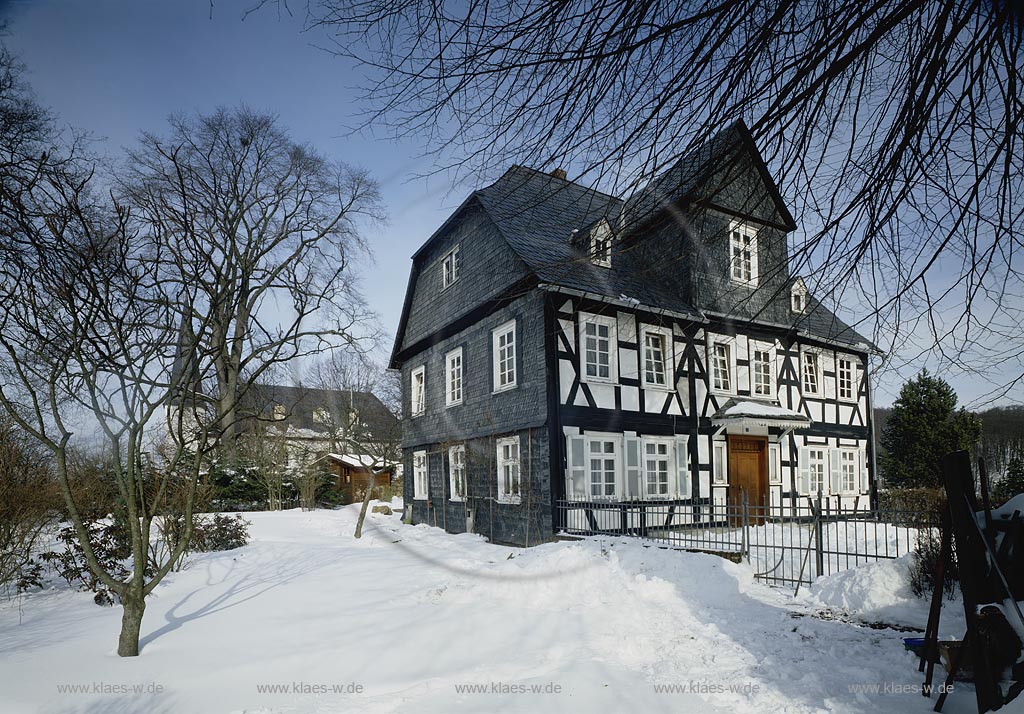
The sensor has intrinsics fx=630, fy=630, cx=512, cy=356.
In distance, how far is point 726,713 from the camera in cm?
456

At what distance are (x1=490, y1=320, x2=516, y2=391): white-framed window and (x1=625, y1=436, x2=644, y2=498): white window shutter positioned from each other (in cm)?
315

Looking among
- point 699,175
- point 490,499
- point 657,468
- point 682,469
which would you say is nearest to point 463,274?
point 490,499

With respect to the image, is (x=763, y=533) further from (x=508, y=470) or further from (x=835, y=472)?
(x=835, y=472)

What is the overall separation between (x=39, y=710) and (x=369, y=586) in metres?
4.69

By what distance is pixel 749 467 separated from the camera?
688 inches

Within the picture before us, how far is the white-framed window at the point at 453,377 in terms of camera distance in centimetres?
1805

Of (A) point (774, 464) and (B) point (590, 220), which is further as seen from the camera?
(A) point (774, 464)

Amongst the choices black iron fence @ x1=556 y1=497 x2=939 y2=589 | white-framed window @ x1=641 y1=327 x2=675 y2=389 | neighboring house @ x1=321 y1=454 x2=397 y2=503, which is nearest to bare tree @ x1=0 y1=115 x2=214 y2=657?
black iron fence @ x1=556 y1=497 x2=939 y2=589

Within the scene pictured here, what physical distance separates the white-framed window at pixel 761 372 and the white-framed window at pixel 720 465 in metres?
2.23

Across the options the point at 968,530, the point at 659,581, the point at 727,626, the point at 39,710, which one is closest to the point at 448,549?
the point at 659,581

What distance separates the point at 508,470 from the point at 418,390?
22.4 feet

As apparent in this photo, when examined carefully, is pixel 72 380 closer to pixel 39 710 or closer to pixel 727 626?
pixel 39 710

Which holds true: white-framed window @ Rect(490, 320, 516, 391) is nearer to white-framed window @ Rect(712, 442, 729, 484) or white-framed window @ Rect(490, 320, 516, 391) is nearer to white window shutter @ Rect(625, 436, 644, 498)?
white window shutter @ Rect(625, 436, 644, 498)

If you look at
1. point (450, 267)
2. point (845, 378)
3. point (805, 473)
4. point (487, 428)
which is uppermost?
point (450, 267)
